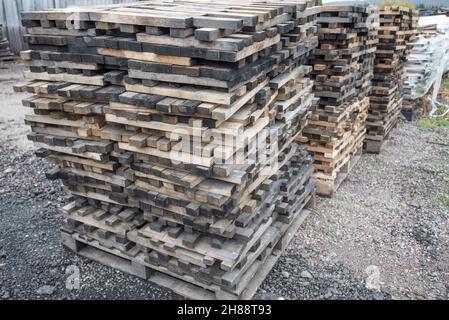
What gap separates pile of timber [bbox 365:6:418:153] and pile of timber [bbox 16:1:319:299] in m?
3.34

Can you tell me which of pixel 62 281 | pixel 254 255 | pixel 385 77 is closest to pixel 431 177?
pixel 385 77

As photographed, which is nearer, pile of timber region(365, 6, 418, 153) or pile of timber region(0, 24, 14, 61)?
pile of timber region(365, 6, 418, 153)

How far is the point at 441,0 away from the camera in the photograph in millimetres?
28328

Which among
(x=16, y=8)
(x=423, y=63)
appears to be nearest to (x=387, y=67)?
(x=423, y=63)

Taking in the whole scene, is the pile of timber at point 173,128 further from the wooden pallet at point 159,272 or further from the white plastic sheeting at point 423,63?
the white plastic sheeting at point 423,63

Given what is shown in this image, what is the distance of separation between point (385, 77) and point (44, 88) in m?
5.98

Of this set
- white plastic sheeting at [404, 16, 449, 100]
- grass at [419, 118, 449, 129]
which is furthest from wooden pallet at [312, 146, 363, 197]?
white plastic sheeting at [404, 16, 449, 100]

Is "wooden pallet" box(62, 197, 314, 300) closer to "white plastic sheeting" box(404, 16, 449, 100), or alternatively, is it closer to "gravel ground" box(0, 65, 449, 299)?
"gravel ground" box(0, 65, 449, 299)

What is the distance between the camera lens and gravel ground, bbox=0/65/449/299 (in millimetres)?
3939

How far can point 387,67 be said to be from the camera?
23.5 feet

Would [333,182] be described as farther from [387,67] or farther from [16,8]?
[16,8]

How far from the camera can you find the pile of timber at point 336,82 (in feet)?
16.6

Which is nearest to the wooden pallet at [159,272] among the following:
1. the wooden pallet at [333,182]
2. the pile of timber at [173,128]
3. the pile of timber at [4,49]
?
the pile of timber at [173,128]

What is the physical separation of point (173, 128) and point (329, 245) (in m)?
2.65
